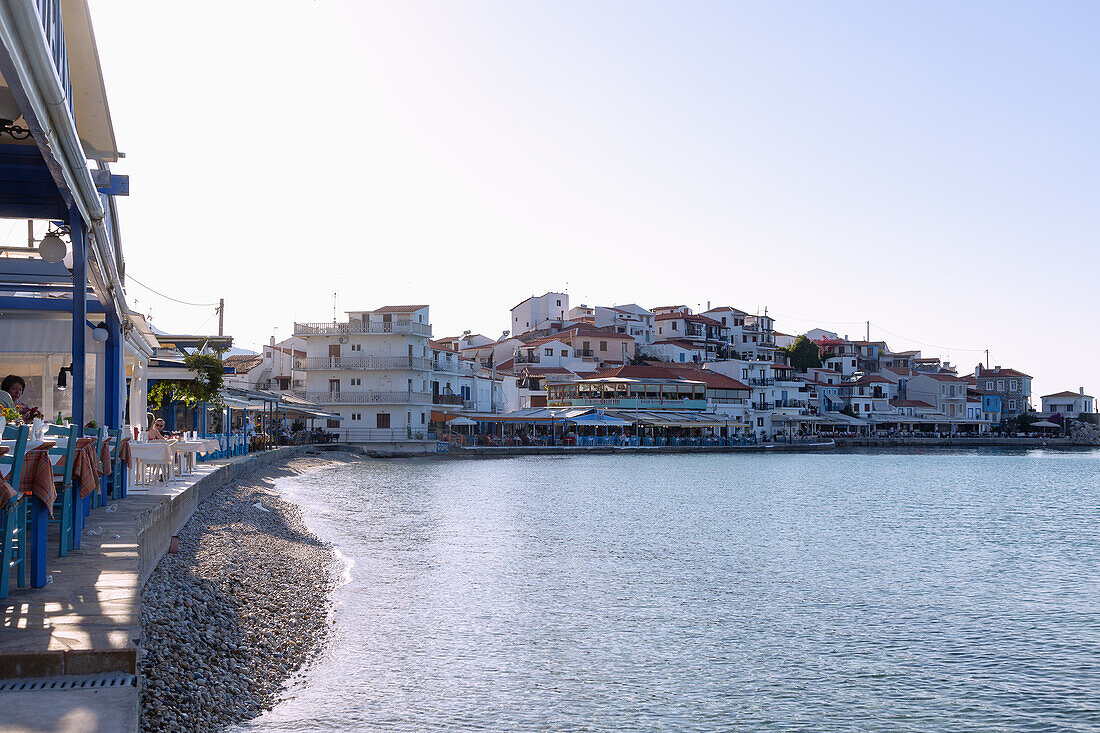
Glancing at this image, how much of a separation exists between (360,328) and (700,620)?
Result: 179 feet

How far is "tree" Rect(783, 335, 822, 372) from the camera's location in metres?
108

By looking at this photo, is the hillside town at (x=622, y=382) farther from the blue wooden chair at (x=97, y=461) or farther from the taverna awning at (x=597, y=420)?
the blue wooden chair at (x=97, y=461)

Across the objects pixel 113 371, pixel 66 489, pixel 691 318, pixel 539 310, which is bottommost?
pixel 66 489

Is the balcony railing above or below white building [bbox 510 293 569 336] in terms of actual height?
below

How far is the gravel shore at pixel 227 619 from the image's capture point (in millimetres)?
7785

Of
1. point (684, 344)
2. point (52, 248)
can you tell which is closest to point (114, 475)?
point (52, 248)

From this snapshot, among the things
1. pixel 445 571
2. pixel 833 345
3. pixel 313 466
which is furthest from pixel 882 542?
pixel 833 345

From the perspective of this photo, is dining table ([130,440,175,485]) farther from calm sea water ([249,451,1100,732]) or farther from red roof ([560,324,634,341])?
red roof ([560,324,634,341])

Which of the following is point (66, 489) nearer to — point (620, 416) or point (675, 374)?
point (620, 416)

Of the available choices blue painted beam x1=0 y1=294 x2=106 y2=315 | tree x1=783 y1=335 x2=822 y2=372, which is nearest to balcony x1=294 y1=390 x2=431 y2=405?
blue painted beam x1=0 y1=294 x2=106 y2=315

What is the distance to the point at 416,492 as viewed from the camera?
35.8m

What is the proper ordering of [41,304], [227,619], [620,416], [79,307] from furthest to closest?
[620,416] → [41,304] → [227,619] → [79,307]

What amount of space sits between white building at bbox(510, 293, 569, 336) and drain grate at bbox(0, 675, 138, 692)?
3741 inches

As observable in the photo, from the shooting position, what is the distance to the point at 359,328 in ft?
216
